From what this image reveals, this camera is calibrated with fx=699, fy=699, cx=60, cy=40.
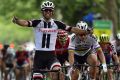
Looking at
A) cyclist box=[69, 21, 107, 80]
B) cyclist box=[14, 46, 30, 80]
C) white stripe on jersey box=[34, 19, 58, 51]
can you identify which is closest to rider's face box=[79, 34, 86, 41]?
cyclist box=[69, 21, 107, 80]

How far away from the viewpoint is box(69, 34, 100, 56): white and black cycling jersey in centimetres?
1794

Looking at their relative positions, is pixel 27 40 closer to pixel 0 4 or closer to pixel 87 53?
pixel 0 4

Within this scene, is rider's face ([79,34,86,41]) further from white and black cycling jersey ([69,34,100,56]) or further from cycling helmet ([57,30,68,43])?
cycling helmet ([57,30,68,43])

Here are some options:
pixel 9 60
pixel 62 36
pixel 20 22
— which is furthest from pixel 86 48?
pixel 9 60

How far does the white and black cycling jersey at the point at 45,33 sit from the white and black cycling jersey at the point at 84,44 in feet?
6.64

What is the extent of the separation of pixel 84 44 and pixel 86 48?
0.14 m

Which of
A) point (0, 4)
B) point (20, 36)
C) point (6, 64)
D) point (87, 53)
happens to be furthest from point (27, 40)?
point (87, 53)

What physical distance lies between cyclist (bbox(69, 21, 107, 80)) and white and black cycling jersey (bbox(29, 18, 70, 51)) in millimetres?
1859

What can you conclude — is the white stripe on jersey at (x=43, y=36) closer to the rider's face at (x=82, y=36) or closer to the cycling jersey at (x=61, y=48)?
the rider's face at (x=82, y=36)

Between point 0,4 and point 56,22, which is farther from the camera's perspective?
point 0,4

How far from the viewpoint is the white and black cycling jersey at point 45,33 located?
1582cm

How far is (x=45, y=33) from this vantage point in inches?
623

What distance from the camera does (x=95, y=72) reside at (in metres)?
17.9

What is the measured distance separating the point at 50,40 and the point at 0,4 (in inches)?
1436
